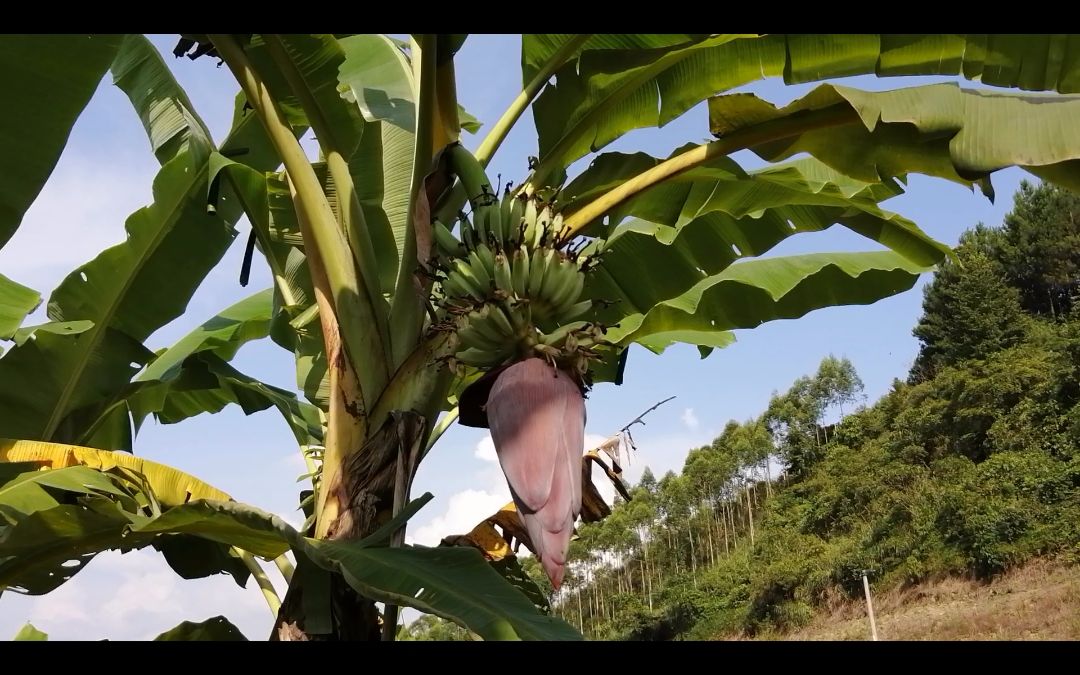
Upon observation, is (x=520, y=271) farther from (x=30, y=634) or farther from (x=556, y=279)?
(x=30, y=634)

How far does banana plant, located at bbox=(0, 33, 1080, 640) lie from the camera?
123 centimetres

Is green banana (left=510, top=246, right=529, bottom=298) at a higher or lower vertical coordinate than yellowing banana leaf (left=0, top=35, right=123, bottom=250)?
lower

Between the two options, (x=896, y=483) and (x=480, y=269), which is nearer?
(x=480, y=269)

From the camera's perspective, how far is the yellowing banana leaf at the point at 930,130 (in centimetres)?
131

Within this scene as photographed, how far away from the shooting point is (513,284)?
127cm

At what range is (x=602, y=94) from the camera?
5.99ft

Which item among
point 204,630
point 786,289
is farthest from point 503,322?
point 786,289

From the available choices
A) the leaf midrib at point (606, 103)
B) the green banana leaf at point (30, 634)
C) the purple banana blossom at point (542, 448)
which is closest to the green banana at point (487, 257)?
the purple banana blossom at point (542, 448)

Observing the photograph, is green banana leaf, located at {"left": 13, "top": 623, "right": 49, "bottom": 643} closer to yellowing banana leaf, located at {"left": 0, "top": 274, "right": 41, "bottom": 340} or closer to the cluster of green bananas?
yellowing banana leaf, located at {"left": 0, "top": 274, "right": 41, "bottom": 340}

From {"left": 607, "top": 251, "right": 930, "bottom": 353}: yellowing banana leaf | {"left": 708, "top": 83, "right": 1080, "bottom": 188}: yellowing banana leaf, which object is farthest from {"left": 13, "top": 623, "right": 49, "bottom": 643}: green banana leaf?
{"left": 708, "top": 83, "right": 1080, "bottom": 188}: yellowing banana leaf

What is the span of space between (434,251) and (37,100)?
963mm

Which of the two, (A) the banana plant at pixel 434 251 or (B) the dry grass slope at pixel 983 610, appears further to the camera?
(B) the dry grass slope at pixel 983 610

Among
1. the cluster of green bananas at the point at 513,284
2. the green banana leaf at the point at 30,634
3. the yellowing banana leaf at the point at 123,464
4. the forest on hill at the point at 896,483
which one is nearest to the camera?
the cluster of green bananas at the point at 513,284

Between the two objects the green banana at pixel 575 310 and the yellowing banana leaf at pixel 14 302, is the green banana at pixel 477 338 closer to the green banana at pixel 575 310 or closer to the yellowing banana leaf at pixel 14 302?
the green banana at pixel 575 310
